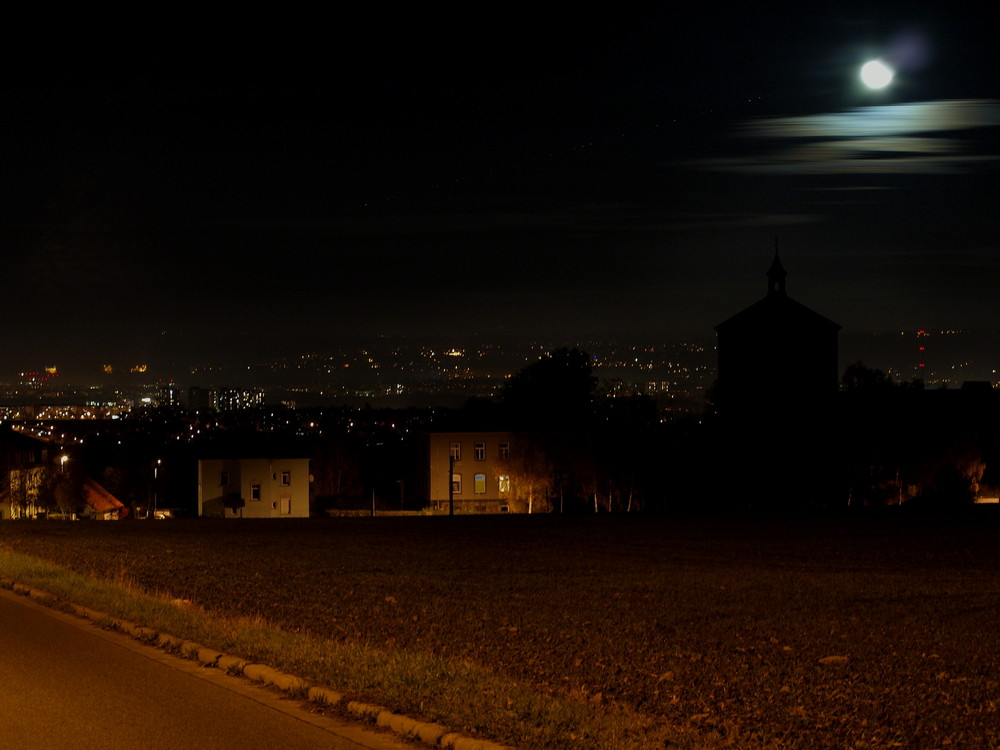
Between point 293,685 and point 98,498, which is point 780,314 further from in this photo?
point 293,685

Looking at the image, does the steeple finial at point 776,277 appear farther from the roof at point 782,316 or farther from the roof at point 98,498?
the roof at point 98,498

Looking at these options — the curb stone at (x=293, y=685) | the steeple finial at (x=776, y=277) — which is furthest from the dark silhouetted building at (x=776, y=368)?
the curb stone at (x=293, y=685)

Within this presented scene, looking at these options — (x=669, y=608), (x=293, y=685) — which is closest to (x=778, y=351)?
(x=669, y=608)

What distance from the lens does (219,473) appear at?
84.3 meters

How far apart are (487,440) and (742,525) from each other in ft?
146

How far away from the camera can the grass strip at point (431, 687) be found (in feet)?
27.8

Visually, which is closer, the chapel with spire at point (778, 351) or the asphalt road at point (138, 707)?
the asphalt road at point (138, 707)

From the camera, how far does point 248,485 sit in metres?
84.3

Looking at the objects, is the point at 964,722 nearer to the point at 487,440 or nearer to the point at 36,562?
the point at 36,562

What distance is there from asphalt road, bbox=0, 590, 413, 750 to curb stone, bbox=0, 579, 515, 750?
0.15m

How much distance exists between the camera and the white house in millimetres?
83750

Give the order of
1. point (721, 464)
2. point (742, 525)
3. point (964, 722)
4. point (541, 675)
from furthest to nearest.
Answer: point (721, 464), point (742, 525), point (541, 675), point (964, 722)


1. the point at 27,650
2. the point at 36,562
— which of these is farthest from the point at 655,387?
the point at 27,650

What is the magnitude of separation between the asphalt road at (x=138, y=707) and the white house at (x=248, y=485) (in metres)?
71.3
